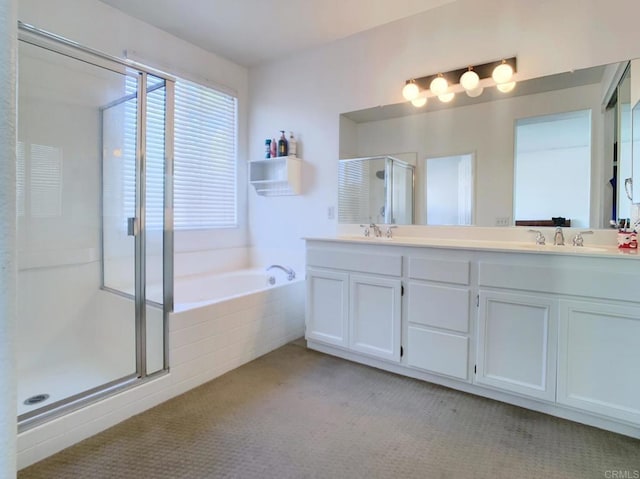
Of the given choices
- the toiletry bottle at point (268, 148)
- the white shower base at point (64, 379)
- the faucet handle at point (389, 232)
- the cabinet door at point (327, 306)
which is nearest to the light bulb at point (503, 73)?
the faucet handle at point (389, 232)

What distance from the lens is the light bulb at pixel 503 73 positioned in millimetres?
2340

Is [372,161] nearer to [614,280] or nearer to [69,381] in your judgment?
[614,280]

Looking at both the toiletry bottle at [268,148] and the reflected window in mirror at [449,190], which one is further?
the toiletry bottle at [268,148]

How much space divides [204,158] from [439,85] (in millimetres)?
2156

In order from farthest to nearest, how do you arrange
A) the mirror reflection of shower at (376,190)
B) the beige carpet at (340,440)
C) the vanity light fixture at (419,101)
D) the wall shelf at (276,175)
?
the wall shelf at (276,175)
the mirror reflection of shower at (376,190)
the vanity light fixture at (419,101)
the beige carpet at (340,440)

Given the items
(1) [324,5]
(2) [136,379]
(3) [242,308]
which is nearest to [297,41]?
(1) [324,5]

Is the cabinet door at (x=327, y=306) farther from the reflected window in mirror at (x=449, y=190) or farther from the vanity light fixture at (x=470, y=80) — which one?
the vanity light fixture at (x=470, y=80)

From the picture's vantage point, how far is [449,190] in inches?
104

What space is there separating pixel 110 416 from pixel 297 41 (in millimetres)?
3088

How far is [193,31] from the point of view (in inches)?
118

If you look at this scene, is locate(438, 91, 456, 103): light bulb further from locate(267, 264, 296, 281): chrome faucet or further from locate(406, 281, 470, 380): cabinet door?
locate(267, 264, 296, 281): chrome faucet

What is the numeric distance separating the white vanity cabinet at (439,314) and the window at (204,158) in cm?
208

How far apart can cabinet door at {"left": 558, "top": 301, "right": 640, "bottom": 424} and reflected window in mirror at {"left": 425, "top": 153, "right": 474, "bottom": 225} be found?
96 centimetres

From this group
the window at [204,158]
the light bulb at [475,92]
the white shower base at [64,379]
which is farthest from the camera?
the window at [204,158]
